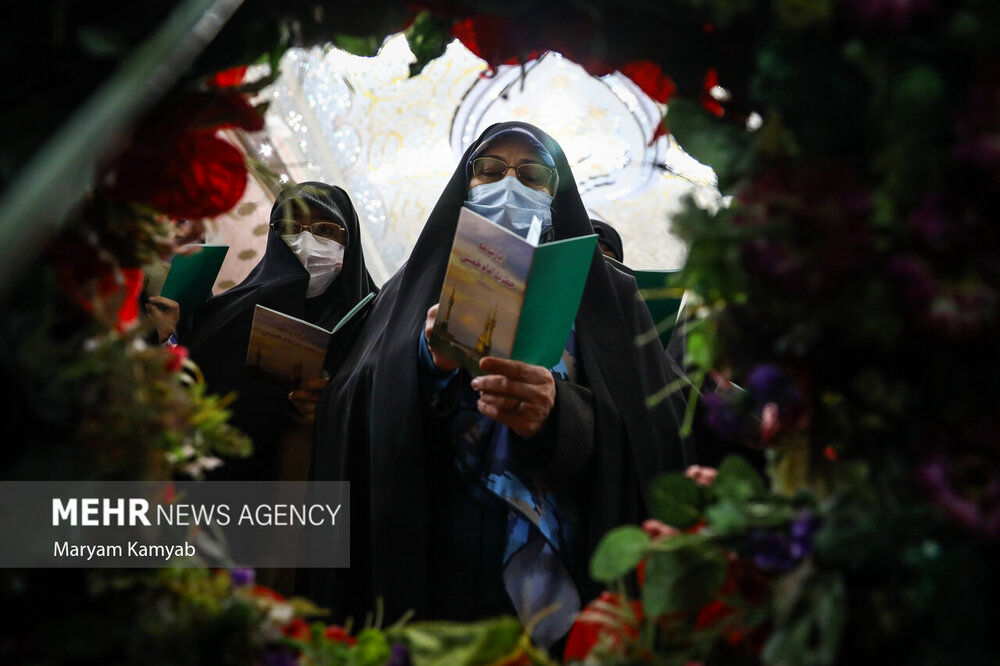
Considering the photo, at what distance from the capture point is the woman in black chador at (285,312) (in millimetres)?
2814

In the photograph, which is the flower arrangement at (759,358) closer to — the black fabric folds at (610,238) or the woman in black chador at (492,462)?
the woman in black chador at (492,462)

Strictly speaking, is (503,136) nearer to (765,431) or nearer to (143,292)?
(143,292)

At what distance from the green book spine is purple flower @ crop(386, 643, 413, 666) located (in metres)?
0.80

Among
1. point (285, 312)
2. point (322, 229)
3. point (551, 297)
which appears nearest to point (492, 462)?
point (551, 297)

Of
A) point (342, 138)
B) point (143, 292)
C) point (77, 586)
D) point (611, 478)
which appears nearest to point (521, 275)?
point (611, 478)

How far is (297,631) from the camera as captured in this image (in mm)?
1237

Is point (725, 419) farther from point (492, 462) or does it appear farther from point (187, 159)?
point (492, 462)

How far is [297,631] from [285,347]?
1.38 meters

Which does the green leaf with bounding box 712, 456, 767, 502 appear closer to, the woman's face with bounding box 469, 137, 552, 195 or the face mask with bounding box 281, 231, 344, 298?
the woman's face with bounding box 469, 137, 552, 195

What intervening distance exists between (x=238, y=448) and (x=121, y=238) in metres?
0.32

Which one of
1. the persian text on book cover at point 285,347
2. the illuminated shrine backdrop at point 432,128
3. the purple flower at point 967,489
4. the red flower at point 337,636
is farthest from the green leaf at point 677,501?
the illuminated shrine backdrop at point 432,128

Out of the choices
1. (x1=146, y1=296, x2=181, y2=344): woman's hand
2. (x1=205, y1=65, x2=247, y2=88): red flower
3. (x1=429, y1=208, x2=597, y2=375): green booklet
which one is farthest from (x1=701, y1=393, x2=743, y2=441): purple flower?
(x1=146, y1=296, x2=181, y2=344): woman's hand

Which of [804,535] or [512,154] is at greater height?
[512,154]

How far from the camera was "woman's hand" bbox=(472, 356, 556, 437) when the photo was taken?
200cm
